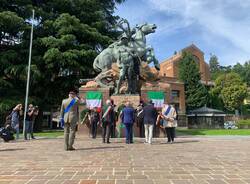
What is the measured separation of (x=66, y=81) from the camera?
2881 centimetres

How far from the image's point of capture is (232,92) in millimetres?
62000

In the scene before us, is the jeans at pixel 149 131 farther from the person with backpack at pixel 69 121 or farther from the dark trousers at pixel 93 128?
the dark trousers at pixel 93 128

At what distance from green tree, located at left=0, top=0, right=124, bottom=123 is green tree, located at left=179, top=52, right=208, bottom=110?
28.8m

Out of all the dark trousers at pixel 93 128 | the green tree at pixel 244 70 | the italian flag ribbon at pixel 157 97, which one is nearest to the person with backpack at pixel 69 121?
the dark trousers at pixel 93 128

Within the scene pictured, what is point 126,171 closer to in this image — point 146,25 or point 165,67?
point 146,25

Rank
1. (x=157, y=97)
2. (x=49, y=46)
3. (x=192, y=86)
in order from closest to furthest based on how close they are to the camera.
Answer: (x=157, y=97) → (x=49, y=46) → (x=192, y=86)

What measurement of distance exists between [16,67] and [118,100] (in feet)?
40.8

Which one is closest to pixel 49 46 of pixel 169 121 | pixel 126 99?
pixel 126 99

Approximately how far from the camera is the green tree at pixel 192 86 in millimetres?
56062

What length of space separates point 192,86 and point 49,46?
114 feet

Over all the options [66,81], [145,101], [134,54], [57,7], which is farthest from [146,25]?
[57,7]

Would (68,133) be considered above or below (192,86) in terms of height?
below

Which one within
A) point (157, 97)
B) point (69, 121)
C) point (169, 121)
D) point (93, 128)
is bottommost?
point (93, 128)

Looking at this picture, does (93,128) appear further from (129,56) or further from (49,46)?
(49,46)
